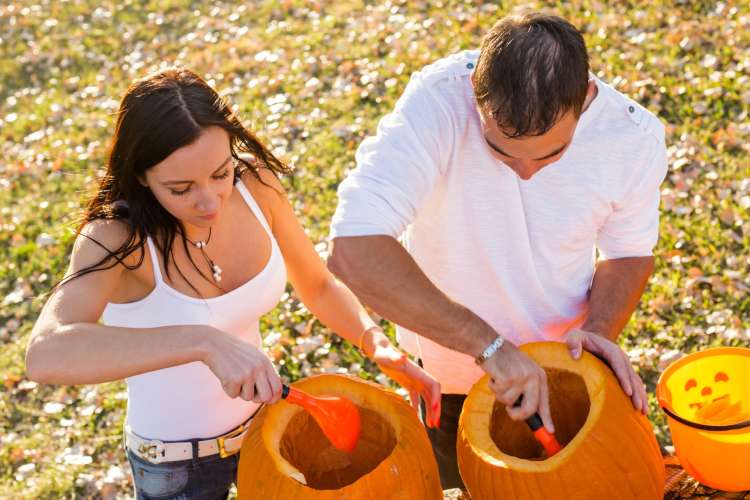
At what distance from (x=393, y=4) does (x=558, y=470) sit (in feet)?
19.5

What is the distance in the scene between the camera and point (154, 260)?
2234mm

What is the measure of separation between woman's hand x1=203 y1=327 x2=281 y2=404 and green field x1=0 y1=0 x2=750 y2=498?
2.23 feet

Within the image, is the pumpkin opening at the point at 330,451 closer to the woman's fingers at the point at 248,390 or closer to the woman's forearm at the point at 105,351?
the woman's fingers at the point at 248,390

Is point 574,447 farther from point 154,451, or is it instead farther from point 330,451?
point 154,451

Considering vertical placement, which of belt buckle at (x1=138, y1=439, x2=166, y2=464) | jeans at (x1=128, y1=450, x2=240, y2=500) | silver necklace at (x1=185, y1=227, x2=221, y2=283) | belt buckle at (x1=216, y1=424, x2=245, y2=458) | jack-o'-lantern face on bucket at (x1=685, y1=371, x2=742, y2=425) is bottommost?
jeans at (x1=128, y1=450, x2=240, y2=500)

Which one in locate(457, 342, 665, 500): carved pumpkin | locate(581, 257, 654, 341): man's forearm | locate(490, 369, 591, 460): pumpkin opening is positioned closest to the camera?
locate(457, 342, 665, 500): carved pumpkin

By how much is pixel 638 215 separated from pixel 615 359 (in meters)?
0.48

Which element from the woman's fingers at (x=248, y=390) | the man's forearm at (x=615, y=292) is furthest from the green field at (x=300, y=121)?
the man's forearm at (x=615, y=292)

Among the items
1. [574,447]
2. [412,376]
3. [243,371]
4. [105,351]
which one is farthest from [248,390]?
[574,447]

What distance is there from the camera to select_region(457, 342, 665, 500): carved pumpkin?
1.79m

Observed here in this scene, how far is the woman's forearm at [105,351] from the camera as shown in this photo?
1.92 meters

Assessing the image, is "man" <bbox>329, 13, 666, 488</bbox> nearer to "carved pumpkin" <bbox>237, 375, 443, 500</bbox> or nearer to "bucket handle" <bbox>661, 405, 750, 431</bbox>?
"bucket handle" <bbox>661, 405, 750, 431</bbox>

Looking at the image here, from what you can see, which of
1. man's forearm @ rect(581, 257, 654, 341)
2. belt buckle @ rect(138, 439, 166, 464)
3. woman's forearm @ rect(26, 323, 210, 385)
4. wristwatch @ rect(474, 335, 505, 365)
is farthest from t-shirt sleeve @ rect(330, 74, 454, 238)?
belt buckle @ rect(138, 439, 166, 464)

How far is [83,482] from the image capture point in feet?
13.0
